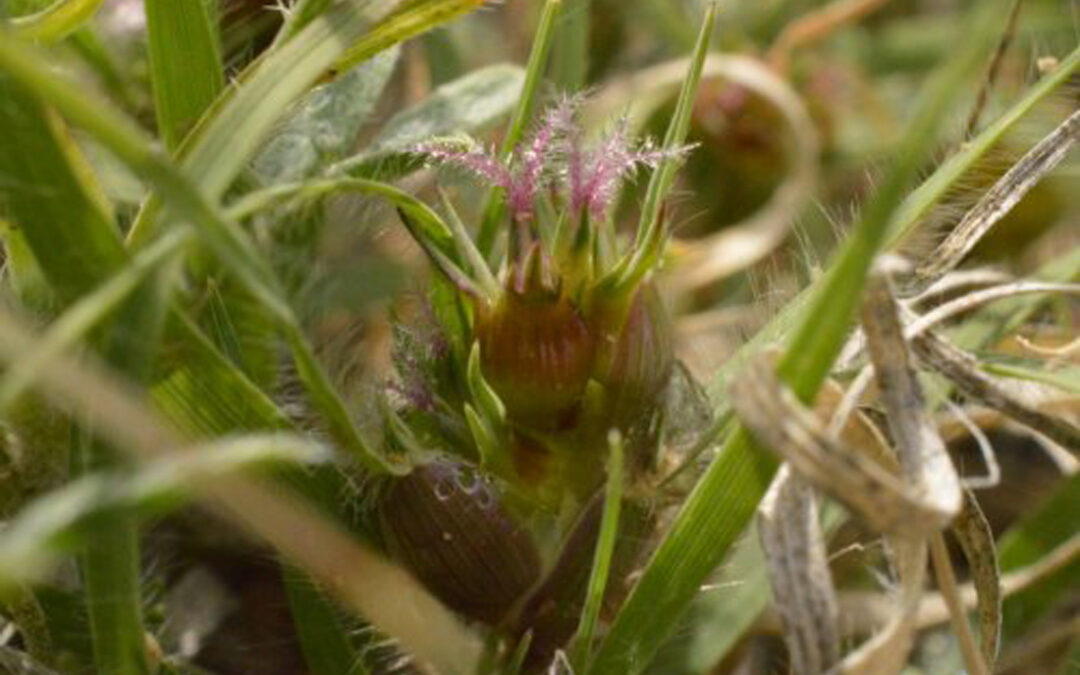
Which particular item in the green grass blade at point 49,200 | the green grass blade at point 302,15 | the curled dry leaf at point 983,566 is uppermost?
the green grass blade at point 302,15

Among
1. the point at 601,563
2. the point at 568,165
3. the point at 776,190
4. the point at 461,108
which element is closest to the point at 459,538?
the point at 601,563

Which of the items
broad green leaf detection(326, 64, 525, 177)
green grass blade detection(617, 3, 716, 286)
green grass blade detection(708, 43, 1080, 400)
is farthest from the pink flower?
broad green leaf detection(326, 64, 525, 177)

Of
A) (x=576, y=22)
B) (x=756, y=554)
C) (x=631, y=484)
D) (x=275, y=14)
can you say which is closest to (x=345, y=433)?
(x=631, y=484)

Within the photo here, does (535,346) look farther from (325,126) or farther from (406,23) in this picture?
(325,126)

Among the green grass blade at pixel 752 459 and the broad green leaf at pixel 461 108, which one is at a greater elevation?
the broad green leaf at pixel 461 108

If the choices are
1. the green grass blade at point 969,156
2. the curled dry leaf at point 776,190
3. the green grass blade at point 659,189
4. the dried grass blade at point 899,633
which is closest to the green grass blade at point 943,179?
the green grass blade at point 969,156

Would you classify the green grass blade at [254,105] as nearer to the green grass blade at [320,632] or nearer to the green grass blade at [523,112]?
the green grass blade at [523,112]
